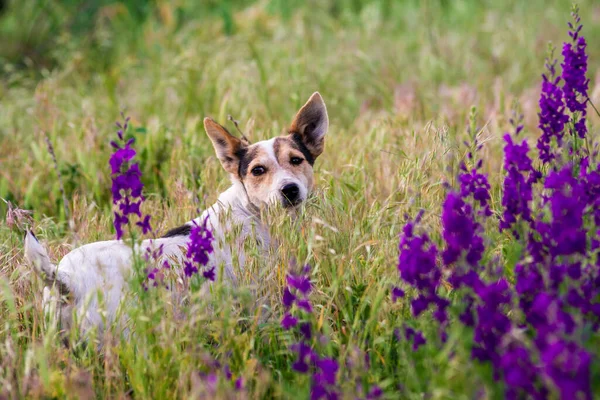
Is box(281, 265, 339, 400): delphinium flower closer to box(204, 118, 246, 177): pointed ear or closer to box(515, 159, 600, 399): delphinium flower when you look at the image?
box(515, 159, 600, 399): delphinium flower

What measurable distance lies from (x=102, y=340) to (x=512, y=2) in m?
8.51

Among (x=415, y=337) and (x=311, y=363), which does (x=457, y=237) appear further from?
(x=311, y=363)

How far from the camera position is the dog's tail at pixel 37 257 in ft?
9.77

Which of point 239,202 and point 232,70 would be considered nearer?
point 239,202

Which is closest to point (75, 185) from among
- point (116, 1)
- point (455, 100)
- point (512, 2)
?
point (455, 100)

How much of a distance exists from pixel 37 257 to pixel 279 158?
5.51ft

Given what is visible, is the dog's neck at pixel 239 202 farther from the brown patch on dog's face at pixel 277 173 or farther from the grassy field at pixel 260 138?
the grassy field at pixel 260 138

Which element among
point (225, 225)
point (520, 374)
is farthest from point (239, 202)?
point (520, 374)

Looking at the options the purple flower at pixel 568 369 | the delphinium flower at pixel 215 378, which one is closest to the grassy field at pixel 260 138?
the delphinium flower at pixel 215 378

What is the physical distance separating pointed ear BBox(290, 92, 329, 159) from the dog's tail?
190 centimetres

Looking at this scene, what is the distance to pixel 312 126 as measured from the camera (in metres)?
4.65

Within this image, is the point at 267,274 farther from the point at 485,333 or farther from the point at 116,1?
the point at 116,1

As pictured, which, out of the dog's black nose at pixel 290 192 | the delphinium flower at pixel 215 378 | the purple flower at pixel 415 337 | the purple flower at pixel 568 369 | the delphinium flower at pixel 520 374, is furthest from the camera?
the dog's black nose at pixel 290 192

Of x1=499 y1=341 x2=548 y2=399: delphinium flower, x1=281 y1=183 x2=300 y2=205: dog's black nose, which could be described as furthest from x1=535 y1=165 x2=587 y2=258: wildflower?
x1=281 y1=183 x2=300 y2=205: dog's black nose
